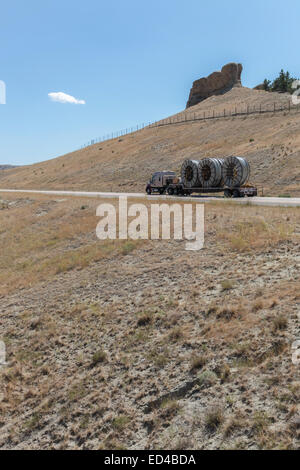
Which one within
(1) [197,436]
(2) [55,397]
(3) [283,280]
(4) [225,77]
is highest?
(4) [225,77]

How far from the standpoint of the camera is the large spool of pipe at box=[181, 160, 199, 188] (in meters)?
34.3

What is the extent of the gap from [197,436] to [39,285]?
39.1 feet

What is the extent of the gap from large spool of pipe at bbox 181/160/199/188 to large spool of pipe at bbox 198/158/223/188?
43cm

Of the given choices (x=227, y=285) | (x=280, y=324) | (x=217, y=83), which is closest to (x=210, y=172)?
(x=227, y=285)

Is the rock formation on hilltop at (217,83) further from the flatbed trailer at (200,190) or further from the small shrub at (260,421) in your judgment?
the small shrub at (260,421)

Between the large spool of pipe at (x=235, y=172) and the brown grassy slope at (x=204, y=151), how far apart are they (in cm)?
537

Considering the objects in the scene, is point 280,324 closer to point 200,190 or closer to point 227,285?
point 227,285

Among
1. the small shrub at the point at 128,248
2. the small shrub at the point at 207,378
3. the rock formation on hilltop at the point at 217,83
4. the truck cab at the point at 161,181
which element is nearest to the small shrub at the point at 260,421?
the small shrub at the point at 207,378

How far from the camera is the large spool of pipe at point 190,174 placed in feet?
113

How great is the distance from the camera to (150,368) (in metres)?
8.62

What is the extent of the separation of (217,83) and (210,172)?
8976cm

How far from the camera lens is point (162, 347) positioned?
9227 millimetres

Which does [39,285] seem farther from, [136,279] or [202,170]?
[202,170]

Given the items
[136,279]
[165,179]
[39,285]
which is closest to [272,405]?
[136,279]
